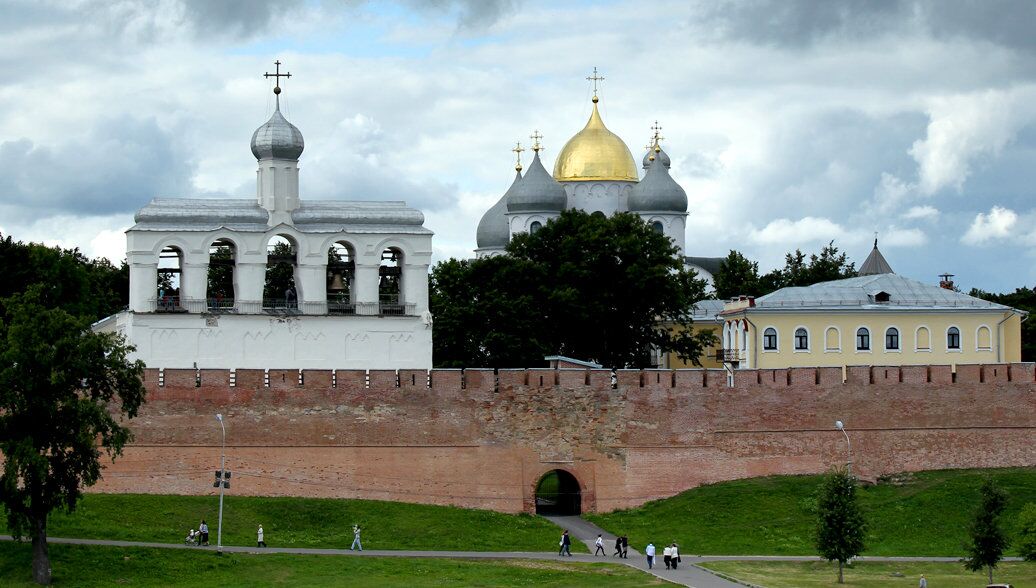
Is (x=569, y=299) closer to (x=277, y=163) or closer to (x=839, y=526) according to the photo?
(x=277, y=163)

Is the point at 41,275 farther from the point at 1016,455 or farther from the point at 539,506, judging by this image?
the point at 1016,455

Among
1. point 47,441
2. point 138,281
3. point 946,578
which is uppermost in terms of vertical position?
point 138,281

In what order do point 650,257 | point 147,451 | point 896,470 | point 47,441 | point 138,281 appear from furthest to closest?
point 650,257 → point 138,281 → point 896,470 → point 147,451 → point 47,441

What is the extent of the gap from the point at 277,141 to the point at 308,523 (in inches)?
546

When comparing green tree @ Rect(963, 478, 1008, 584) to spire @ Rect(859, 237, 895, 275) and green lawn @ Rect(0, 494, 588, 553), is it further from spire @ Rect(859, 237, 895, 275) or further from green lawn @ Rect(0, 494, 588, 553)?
spire @ Rect(859, 237, 895, 275)

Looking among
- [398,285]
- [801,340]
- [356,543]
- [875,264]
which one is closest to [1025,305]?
[875,264]

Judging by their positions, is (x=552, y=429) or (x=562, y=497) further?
(x=562, y=497)

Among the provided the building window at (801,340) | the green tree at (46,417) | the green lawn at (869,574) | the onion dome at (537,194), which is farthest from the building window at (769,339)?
the green tree at (46,417)

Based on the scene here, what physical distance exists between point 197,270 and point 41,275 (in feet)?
47.1

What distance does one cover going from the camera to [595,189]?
288ft

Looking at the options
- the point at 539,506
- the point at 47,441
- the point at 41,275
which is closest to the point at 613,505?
the point at 539,506

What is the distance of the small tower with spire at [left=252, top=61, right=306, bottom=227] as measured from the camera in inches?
2307

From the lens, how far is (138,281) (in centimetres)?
5678

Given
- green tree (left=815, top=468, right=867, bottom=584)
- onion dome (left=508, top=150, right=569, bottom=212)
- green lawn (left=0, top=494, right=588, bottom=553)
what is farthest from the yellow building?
onion dome (left=508, top=150, right=569, bottom=212)
